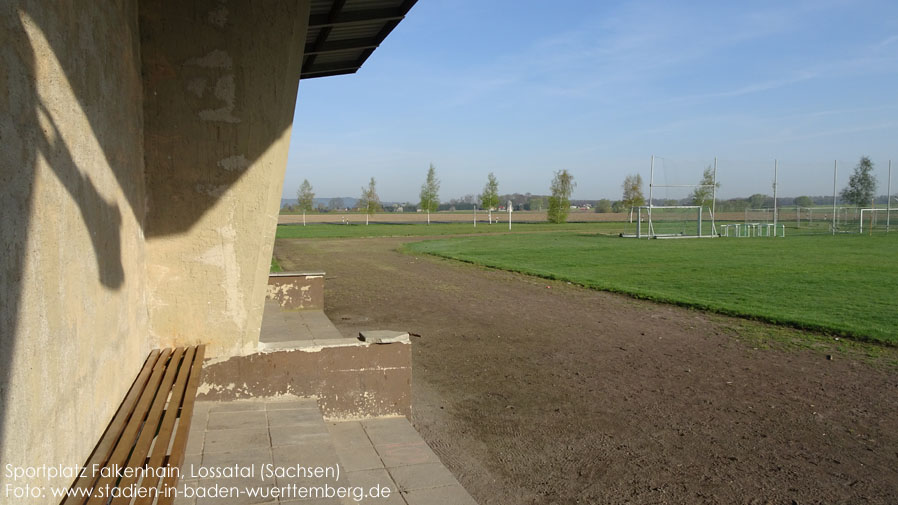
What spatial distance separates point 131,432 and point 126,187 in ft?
6.01

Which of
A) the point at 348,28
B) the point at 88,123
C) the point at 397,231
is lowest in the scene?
the point at 397,231

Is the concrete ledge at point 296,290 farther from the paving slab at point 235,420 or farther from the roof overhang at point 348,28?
the paving slab at point 235,420

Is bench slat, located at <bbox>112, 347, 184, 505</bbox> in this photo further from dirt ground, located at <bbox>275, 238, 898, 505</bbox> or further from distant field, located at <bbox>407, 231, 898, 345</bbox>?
distant field, located at <bbox>407, 231, 898, 345</bbox>

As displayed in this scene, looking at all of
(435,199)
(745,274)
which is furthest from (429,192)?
(745,274)

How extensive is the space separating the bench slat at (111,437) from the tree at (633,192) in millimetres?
59350

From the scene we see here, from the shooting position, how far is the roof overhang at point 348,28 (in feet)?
25.1

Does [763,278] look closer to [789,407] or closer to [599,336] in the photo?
[599,336]

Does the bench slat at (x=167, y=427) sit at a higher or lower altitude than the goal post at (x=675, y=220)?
lower

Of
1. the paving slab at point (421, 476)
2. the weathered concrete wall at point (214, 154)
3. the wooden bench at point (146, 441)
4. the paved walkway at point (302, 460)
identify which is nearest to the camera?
the wooden bench at point (146, 441)

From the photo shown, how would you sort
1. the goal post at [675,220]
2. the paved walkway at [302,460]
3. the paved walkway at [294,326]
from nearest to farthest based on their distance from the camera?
the paved walkway at [302,460] → the paved walkway at [294,326] → the goal post at [675,220]

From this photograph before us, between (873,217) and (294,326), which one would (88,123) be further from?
(873,217)

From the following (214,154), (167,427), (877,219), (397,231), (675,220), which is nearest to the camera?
(167,427)

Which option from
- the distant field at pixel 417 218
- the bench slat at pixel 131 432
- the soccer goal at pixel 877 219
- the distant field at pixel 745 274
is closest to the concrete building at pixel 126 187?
the bench slat at pixel 131 432

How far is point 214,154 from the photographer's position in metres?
5.71
